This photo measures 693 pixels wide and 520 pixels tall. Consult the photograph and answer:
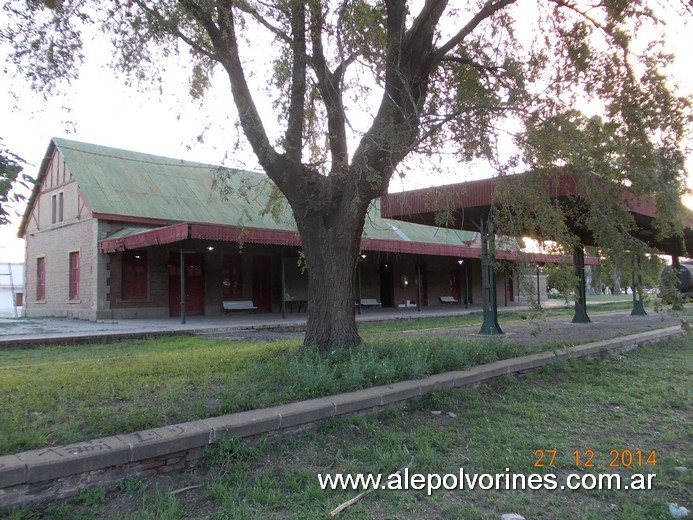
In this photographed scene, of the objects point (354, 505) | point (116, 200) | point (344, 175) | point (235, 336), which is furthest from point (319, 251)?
point (116, 200)

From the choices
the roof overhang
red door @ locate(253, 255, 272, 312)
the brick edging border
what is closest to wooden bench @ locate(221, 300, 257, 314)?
red door @ locate(253, 255, 272, 312)

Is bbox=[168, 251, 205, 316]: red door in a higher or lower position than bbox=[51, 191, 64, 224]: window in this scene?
lower

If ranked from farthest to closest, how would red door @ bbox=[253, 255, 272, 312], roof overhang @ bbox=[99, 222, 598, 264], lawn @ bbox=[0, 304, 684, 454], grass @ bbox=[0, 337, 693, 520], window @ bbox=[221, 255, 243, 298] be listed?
red door @ bbox=[253, 255, 272, 312]
window @ bbox=[221, 255, 243, 298]
roof overhang @ bbox=[99, 222, 598, 264]
lawn @ bbox=[0, 304, 684, 454]
grass @ bbox=[0, 337, 693, 520]

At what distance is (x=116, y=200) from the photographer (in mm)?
20453

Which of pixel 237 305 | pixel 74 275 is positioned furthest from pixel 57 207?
pixel 237 305

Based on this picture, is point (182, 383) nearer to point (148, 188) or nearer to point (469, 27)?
point (469, 27)

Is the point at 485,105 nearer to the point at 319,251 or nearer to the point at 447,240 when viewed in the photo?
the point at 319,251

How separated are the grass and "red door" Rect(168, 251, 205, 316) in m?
16.9

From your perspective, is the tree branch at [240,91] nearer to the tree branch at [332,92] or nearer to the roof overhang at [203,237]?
the tree branch at [332,92]

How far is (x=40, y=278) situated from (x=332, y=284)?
2254cm

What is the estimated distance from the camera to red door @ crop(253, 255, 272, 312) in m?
23.6

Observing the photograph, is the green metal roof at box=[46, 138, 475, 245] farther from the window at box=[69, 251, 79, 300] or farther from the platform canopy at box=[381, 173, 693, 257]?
the platform canopy at box=[381, 173, 693, 257]

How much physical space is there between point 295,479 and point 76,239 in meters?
20.2

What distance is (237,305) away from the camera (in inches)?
859
